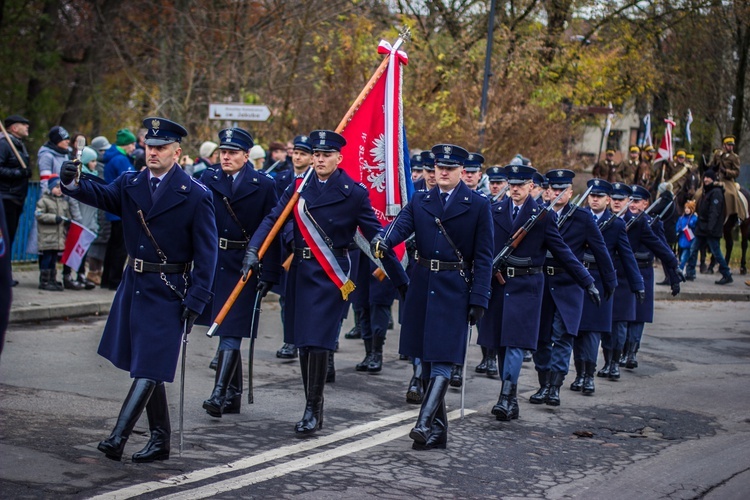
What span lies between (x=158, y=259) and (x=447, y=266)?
212 cm

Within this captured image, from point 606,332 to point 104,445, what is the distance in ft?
17.6

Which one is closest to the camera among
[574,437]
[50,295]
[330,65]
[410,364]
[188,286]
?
[188,286]

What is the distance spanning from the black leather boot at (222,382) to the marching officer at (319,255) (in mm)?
502

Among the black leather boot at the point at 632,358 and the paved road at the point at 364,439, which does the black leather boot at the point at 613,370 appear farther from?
the black leather boot at the point at 632,358

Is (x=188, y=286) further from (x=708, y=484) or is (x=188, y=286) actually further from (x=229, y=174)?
(x=708, y=484)

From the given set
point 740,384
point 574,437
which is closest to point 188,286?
point 574,437

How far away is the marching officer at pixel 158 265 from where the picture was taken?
6.84 metres

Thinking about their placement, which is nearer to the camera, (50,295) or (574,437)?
(574,437)

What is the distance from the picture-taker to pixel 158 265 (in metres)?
6.92

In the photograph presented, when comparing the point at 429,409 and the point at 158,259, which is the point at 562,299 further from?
the point at 158,259

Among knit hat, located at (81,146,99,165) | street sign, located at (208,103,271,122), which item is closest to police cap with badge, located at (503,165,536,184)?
knit hat, located at (81,146,99,165)

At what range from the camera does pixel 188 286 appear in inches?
277

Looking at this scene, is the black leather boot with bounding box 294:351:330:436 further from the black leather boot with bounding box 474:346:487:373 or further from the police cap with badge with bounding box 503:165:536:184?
Result: the black leather boot with bounding box 474:346:487:373

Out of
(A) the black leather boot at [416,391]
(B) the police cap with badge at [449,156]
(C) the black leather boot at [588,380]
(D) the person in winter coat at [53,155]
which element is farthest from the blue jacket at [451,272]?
(D) the person in winter coat at [53,155]
